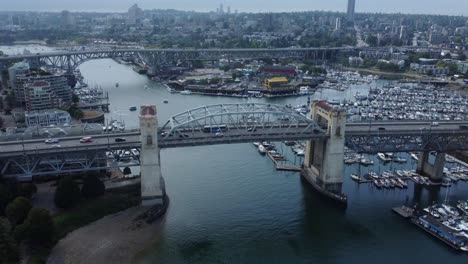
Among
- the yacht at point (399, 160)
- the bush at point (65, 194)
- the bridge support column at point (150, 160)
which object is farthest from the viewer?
the yacht at point (399, 160)

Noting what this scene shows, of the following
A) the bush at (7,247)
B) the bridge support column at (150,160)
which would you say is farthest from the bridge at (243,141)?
the bush at (7,247)

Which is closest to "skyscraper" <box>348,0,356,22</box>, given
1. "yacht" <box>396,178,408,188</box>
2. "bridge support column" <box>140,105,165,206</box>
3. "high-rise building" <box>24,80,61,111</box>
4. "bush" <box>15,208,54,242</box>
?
"high-rise building" <box>24,80,61,111</box>

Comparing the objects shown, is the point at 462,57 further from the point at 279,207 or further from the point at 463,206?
the point at 279,207

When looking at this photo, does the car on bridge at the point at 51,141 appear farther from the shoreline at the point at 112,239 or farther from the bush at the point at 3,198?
the shoreline at the point at 112,239

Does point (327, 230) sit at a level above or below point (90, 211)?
below

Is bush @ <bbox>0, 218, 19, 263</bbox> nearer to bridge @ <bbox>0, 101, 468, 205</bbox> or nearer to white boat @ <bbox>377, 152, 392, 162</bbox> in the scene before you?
bridge @ <bbox>0, 101, 468, 205</bbox>

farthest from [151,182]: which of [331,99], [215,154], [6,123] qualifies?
[331,99]

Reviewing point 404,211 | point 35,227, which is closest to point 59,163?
point 35,227
